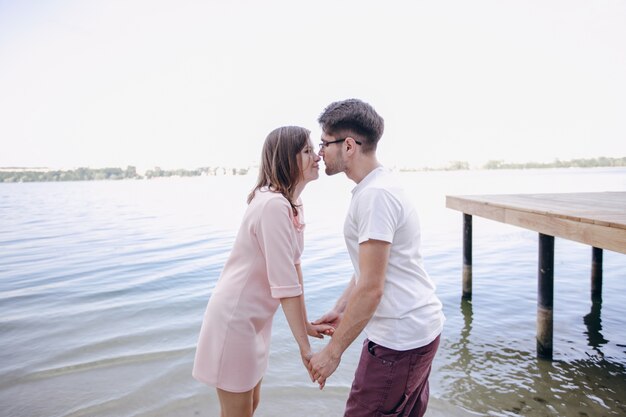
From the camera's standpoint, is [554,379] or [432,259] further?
[432,259]

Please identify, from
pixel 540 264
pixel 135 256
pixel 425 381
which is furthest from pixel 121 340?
pixel 135 256

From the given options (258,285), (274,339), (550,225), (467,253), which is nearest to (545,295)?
(550,225)

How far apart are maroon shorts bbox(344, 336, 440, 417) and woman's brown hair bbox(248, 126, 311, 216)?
91 centimetres

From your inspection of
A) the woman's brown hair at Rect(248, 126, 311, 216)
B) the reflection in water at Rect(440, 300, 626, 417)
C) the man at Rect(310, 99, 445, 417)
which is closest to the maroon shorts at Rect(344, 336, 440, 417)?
the man at Rect(310, 99, 445, 417)

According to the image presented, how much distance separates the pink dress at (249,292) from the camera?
2256 millimetres

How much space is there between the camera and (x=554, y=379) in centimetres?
487

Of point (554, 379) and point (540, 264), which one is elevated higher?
point (540, 264)

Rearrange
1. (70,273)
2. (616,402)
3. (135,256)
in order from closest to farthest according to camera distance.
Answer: (616,402) → (70,273) → (135,256)

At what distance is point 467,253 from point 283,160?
20.6 ft

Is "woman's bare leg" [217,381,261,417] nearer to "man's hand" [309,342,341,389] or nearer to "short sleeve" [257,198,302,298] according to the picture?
"man's hand" [309,342,341,389]

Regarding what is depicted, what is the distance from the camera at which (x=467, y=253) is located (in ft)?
25.9

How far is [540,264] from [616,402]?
5.27 feet

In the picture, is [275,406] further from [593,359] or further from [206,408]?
[593,359]

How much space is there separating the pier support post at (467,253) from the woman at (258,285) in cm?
599
